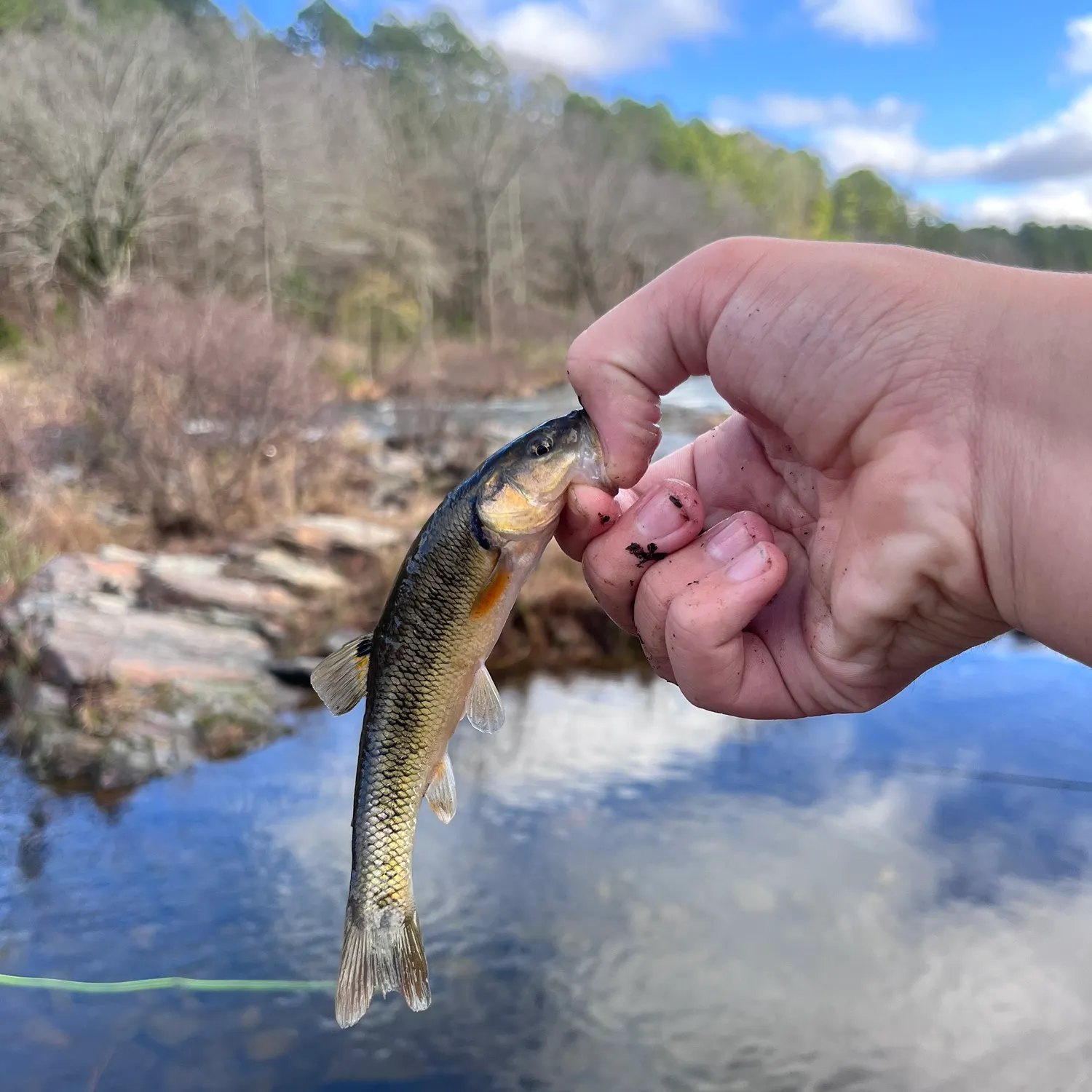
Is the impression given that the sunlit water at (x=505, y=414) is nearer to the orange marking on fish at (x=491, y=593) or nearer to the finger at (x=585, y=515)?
the finger at (x=585, y=515)

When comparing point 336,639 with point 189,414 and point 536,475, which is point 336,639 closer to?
point 189,414

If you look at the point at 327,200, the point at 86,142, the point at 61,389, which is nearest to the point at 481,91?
the point at 327,200

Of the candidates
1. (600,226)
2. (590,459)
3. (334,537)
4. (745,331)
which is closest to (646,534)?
(590,459)

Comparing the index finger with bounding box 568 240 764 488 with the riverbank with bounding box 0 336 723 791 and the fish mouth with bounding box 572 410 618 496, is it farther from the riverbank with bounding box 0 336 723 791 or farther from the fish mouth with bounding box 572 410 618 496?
the riverbank with bounding box 0 336 723 791

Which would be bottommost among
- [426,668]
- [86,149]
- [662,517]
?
[426,668]

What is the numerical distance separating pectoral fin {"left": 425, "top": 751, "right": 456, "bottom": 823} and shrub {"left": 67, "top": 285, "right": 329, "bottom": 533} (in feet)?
34.1

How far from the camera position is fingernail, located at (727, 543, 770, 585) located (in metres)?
2.49

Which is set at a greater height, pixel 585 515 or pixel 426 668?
pixel 585 515

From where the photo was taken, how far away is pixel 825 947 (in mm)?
5520

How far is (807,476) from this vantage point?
270 cm

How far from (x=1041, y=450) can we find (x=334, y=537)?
440 inches

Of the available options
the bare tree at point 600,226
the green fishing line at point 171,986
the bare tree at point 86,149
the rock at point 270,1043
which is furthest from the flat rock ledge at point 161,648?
the bare tree at point 600,226

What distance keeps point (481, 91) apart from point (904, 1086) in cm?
6103

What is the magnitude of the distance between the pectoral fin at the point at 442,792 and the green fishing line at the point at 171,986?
3076 mm
